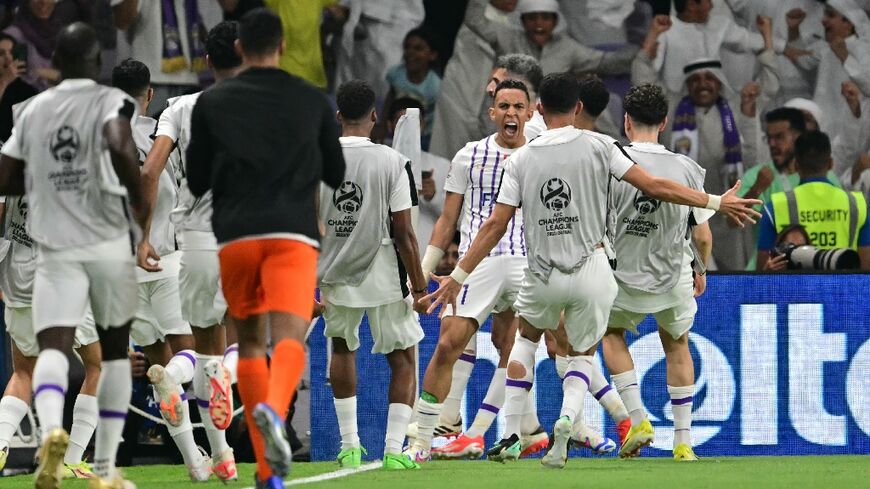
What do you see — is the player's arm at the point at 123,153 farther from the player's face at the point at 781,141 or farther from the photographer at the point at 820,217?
the player's face at the point at 781,141

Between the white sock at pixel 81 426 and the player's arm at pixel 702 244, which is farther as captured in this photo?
the player's arm at pixel 702 244

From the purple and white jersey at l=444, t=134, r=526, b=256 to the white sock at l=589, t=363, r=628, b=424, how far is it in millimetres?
958

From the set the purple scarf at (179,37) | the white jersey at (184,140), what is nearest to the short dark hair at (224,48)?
the white jersey at (184,140)

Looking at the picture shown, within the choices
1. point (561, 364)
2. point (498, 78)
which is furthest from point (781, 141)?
point (561, 364)

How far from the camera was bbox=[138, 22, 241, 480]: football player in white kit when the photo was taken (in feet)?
26.5

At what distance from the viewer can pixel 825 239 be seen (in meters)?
12.7

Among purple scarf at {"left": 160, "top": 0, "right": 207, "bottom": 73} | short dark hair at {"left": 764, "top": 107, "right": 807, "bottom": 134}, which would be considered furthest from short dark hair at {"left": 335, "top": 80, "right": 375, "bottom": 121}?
short dark hair at {"left": 764, "top": 107, "right": 807, "bottom": 134}

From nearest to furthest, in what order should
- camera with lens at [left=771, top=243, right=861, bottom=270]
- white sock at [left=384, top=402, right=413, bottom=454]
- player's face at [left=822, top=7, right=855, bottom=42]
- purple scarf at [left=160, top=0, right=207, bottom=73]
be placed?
1. white sock at [left=384, top=402, right=413, bottom=454]
2. camera with lens at [left=771, top=243, right=861, bottom=270]
3. purple scarf at [left=160, top=0, right=207, bottom=73]
4. player's face at [left=822, top=7, right=855, bottom=42]

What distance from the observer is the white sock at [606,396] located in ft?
32.8

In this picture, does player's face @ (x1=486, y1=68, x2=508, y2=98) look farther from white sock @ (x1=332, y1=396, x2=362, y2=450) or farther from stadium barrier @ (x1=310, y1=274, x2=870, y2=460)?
white sock @ (x1=332, y1=396, x2=362, y2=450)

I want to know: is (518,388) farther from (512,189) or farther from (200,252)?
(200,252)

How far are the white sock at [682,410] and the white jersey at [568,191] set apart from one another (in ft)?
5.28

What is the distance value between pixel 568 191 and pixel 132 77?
2.52m

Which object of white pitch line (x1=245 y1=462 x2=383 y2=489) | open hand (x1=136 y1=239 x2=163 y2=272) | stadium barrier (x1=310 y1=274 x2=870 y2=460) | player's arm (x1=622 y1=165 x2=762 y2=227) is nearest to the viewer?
open hand (x1=136 y1=239 x2=163 y2=272)
